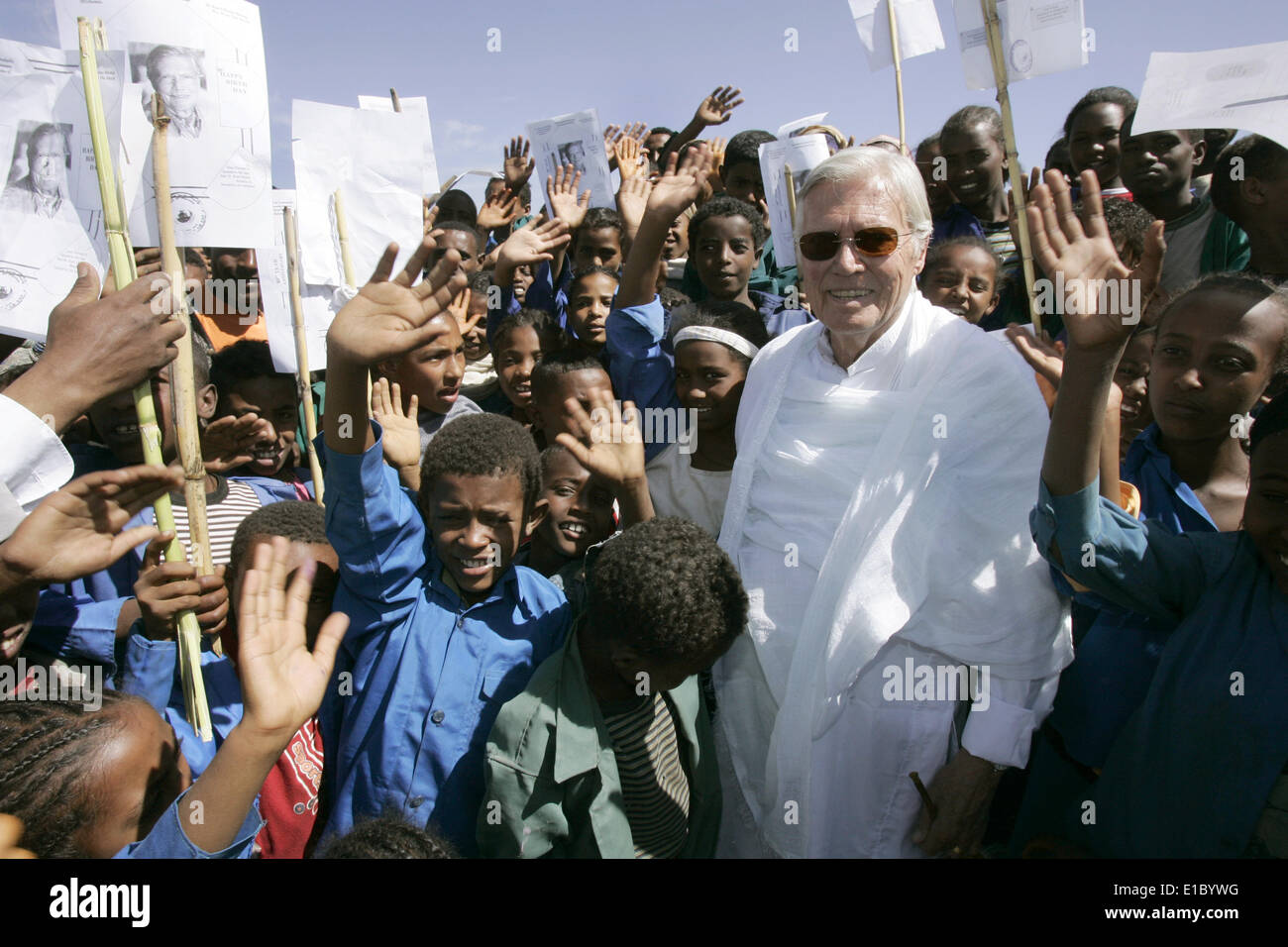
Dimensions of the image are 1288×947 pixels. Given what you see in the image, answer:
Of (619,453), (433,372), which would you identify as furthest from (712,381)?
(433,372)

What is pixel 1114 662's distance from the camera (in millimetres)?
2311

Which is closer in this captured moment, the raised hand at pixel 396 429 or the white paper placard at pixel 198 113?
the white paper placard at pixel 198 113

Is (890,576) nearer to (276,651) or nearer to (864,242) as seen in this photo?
(864,242)

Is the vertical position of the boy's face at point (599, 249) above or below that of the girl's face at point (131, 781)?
above

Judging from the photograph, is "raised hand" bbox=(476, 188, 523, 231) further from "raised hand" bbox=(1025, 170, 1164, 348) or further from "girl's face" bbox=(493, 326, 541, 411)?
"raised hand" bbox=(1025, 170, 1164, 348)

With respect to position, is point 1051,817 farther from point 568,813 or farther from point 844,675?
point 568,813

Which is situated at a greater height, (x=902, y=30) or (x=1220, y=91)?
(x=902, y=30)

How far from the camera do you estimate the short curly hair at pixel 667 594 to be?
2.16 metres

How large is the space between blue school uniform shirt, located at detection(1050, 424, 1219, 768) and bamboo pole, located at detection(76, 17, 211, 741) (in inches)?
86.7

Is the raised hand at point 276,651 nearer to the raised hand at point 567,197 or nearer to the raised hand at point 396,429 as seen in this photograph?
the raised hand at point 396,429

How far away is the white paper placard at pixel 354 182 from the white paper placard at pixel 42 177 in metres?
1.41

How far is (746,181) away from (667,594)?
166 inches

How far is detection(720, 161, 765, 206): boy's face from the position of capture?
5.68 metres

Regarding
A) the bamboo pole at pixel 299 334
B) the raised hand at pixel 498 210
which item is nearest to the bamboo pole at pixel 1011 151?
the bamboo pole at pixel 299 334
